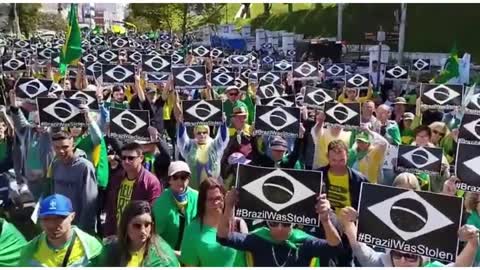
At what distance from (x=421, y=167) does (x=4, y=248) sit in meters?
4.02

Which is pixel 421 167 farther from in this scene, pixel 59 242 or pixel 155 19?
pixel 155 19

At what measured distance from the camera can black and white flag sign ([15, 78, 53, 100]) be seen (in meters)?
10.3

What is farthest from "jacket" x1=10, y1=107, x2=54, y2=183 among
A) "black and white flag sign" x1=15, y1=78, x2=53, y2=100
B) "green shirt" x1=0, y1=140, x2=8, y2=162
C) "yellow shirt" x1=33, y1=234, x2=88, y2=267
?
"yellow shirt" x1=33, y1=234, x2=88, y2=267

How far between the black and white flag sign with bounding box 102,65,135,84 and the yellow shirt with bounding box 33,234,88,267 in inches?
299

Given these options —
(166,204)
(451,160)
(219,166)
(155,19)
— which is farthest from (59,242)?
(155,19)

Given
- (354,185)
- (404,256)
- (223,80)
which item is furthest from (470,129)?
(223,80)

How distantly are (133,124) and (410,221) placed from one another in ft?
13.4

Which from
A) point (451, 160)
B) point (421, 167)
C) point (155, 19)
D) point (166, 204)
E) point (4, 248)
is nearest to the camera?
point (4, 248)

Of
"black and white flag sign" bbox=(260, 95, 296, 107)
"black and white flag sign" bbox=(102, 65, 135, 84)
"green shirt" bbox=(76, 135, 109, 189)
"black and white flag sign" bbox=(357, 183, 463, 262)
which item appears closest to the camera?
"black and white flag sign" bbox=(357, 183, 463, 262)

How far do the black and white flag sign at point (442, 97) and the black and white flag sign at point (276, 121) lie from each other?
2.67 meters

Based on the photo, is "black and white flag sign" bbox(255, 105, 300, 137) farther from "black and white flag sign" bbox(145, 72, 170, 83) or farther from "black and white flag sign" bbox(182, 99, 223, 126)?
"black and white flag sign" bbox(145, 72, 170, 83)

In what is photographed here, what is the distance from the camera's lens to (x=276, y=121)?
7930 millimetres

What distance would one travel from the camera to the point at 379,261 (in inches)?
163

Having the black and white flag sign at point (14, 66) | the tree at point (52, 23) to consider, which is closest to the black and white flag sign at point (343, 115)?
the black and white flag sign at point (14, 66)
